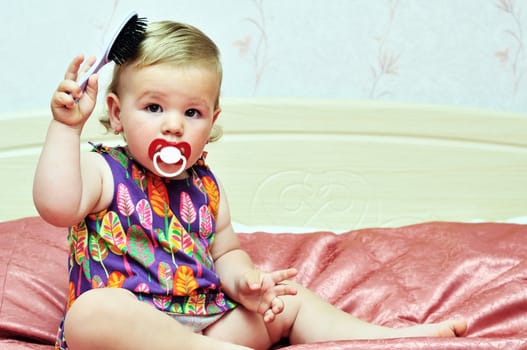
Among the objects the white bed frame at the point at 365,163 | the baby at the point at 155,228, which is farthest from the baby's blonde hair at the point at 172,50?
the white bed frame at the point at 365,163

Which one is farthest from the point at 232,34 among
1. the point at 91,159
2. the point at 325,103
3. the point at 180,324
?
the point at 180,324

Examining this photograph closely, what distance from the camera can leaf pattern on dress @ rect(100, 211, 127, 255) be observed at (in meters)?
0.98

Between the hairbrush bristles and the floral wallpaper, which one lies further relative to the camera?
the floral wallpaper

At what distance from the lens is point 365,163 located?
1.66m

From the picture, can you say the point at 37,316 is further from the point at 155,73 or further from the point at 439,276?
the point at 439,276

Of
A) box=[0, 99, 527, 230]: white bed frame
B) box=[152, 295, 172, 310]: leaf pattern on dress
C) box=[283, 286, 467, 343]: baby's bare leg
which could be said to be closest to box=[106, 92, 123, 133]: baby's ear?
box=[152, 295, 172, 310]: leaf pattern on dress

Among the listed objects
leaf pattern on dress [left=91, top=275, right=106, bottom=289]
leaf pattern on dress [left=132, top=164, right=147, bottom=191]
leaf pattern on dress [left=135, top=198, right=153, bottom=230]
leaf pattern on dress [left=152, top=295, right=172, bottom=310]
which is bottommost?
leaf pattern on dress [left=152, top=295, right=172, bottom=310]

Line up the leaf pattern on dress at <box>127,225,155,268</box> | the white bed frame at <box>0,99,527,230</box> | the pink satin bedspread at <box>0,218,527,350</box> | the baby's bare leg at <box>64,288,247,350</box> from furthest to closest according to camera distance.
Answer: the white bed frame at <box>0,99,527,230</box>, the pink satin bedspread at <box>0,218,527,350</box>, the leaf pattern on dress at <box>127,225,155,268</box>, the baby's bare leg at <box>64,288,247,350</box>

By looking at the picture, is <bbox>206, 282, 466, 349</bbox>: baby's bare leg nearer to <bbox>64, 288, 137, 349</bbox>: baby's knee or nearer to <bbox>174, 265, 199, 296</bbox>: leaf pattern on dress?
<bbox>174, 265, 199, 296</bbox>: leaf pattern on dress

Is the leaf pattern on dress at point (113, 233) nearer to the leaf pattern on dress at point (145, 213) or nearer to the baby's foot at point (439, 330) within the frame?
the leaf pattern on dress at point (145, 213)

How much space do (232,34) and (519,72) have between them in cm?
65

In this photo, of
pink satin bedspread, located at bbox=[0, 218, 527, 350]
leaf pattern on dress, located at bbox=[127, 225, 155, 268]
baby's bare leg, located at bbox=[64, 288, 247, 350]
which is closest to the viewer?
baby's bare leg, located at bbox=[64, 288, 247, 350]

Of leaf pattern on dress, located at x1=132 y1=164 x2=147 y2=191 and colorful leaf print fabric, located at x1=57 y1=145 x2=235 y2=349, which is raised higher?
leaf pattern on dress, located at x1=132 y1=164 x2=147 y2=191

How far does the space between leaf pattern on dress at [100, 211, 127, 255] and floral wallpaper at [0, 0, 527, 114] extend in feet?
2.49
